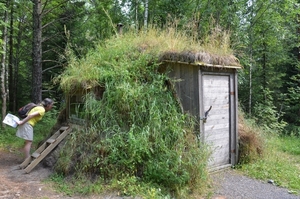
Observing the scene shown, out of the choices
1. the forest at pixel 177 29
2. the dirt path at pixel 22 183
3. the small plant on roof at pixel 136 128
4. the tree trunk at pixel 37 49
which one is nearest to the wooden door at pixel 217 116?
the small plant on roof at pixel 136 128

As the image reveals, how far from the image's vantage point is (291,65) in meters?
12.8

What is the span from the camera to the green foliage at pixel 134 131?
4.12m

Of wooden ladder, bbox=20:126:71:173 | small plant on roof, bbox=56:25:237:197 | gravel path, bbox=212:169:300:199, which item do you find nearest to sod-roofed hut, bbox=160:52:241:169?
small plant on roof, bbox=56:25:237:197

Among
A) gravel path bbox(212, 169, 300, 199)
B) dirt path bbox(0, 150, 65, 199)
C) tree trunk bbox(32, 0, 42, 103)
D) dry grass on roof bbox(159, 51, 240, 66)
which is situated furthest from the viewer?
tree trunk bbox(32, 0, 42, 103)

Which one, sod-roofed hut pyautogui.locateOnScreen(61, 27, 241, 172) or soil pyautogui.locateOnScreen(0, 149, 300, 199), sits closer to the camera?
soil pyautogui.locateOnScreen(0, 149, 300, 199)

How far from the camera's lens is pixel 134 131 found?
444cm

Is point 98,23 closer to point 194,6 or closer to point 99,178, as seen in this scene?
point 194,6

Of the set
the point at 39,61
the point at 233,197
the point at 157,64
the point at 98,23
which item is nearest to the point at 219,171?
the point at 233,197

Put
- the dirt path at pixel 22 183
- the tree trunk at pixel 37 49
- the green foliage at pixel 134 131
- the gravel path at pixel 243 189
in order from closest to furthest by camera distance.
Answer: the dirt path at pixel 22 183 → the green foliage at pixel 134 131 → the gravel path at pixel 243 189 → the tree trunk at pixel 37 49

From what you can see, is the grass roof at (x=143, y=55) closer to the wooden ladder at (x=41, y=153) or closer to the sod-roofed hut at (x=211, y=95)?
the sod-roofed hut at (x=211, y=95)

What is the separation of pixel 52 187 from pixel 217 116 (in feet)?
11.4

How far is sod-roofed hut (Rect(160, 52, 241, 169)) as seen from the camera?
492cm

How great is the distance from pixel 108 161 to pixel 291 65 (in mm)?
11890

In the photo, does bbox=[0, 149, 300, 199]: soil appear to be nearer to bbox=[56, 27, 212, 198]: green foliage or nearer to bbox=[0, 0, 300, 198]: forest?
bbox=[56, 27, 212, 198]: green foliage
